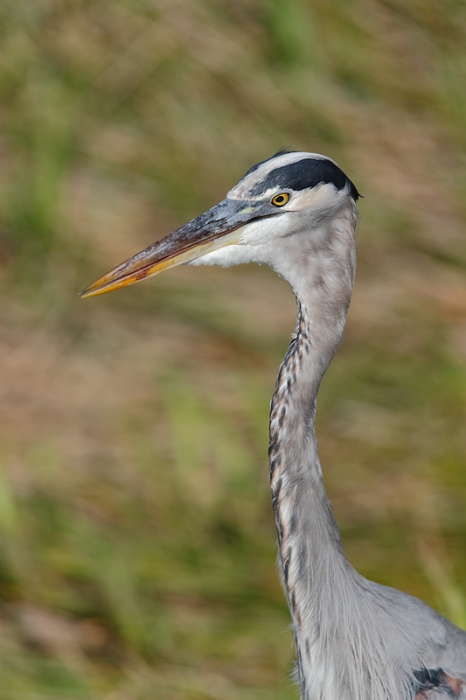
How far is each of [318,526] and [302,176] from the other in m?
0.59

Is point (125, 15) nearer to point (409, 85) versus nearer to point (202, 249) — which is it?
point (409, 85)

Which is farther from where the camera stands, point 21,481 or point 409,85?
point 409,85

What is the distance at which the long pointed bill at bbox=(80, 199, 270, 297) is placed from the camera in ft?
5.40

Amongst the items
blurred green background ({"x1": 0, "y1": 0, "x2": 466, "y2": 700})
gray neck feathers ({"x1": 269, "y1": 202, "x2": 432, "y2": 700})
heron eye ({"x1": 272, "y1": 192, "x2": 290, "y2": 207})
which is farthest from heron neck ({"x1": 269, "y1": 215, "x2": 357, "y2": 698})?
blurred green background ({"x1": 0, "y1": 0, "x2": 466, "y2": 700})

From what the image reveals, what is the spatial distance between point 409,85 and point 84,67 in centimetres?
129

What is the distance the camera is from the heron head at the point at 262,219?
63.6 inches

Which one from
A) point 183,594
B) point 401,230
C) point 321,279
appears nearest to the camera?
point 321,279

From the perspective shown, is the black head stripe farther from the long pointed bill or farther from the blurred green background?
the blurred green background

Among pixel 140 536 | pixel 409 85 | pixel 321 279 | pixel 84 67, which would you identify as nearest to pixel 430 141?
pixel 409 85

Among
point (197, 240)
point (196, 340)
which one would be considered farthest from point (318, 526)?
point (196, 340)

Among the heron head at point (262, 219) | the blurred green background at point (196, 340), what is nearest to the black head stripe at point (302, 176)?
the heron head at point (262, 219)

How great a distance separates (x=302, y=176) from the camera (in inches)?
63.4

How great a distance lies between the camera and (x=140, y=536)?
2826mm

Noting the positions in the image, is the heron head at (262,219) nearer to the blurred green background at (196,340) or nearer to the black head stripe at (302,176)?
the black head stripe at (302,176)
